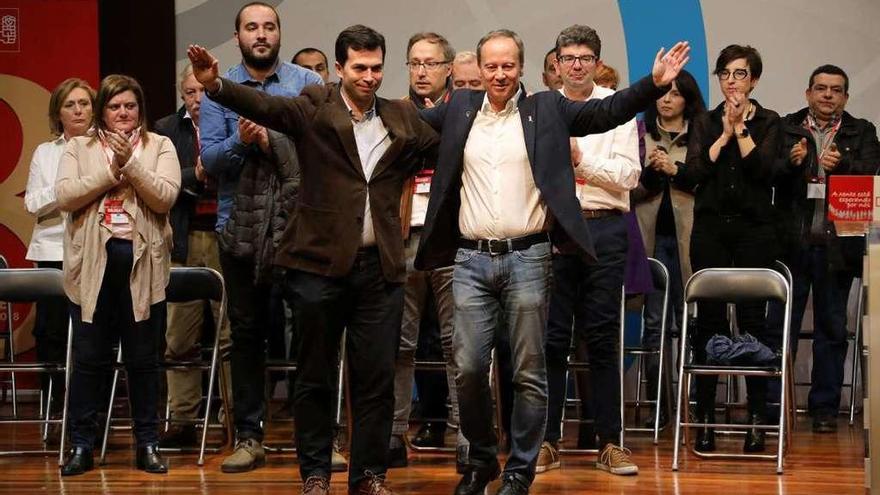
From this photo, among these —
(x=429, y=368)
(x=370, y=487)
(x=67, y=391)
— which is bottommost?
(x=370, y=487)

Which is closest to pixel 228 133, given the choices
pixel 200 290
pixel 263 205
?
pixel 263 205

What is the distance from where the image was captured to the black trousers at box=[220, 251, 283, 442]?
19.4ft

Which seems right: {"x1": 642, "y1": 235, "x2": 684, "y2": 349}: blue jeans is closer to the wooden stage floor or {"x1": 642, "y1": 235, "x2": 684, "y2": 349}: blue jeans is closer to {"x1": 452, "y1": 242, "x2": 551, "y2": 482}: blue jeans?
the wooden stage floor

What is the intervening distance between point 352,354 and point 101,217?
1495 mm

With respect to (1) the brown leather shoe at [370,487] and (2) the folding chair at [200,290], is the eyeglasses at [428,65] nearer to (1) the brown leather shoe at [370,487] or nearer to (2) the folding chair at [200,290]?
(2) the folding chair at [200,290]

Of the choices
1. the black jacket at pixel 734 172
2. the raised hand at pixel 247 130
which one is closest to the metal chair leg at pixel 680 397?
the black jacket at pixel 734 172

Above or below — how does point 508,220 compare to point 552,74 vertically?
below

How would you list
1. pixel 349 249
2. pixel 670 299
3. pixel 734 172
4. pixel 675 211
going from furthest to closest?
pixel 670 299 → pixel 675 211 → pixel 734 172 → pixel 349 249

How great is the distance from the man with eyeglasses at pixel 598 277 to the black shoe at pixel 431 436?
72 centimetres

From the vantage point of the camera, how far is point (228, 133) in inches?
235

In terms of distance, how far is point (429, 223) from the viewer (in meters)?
5.11

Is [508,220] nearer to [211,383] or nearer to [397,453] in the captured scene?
[397,453]

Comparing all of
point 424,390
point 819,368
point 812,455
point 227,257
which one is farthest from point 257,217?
point 819,368

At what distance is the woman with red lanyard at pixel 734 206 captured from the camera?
664 cm
